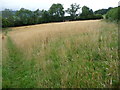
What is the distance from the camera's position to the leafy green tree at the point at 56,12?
150 feet

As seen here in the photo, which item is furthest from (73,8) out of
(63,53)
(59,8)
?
(63,53)

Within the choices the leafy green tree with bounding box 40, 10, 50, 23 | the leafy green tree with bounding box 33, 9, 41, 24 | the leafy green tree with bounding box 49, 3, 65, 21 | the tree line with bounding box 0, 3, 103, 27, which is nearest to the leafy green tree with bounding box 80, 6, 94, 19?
the tree line with bounding box 0, 3, 103, 27

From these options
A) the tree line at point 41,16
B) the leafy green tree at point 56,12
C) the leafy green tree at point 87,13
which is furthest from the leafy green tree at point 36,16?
the leafy green tree at point 87,13

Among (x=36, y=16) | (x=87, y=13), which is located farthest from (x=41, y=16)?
(x=87, y=13)

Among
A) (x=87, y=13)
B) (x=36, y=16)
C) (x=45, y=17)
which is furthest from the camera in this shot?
(x=36, y=16)

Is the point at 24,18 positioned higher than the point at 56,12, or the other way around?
the point at 56,12

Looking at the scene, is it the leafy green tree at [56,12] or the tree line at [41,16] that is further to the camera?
the leafy green tree at [56,12]

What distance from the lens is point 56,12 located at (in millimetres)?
47594

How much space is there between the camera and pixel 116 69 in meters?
2.83

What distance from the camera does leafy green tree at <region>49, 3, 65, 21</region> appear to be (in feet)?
150

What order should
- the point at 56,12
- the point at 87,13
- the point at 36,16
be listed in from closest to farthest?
the point at 87,13 < the point at 36,16 < the point at 56,12

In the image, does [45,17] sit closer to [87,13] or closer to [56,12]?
[56,12]

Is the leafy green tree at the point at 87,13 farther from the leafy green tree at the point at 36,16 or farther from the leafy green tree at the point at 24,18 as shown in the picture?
the leafy green tree at the point at 24,18

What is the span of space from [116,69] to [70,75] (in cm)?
90
